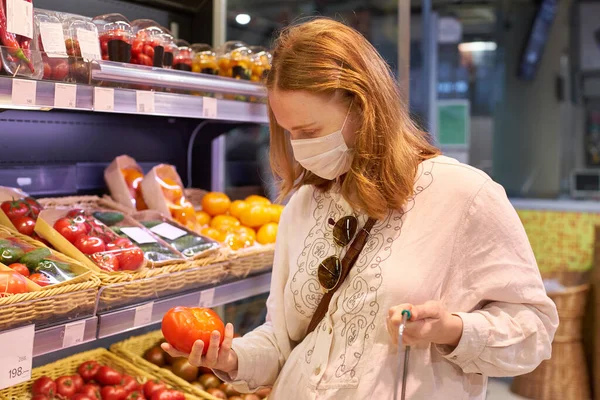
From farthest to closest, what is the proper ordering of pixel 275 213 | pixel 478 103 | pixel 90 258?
pixel 478 103
pixel 275 213
pixel 90 258

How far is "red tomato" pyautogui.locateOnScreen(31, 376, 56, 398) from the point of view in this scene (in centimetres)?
218

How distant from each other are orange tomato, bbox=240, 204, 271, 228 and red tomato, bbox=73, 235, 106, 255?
0.81 meters

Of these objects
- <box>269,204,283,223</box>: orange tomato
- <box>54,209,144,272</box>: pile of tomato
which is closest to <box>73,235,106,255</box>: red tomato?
<box>54,209,144,272</box>: pile of tomato

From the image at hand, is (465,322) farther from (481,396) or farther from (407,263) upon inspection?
(481,396)

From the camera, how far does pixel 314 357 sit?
1.44 metres

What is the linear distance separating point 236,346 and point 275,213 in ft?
4.13

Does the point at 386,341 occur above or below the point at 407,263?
below

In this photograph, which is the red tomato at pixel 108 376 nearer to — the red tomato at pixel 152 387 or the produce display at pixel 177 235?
the red tomato at pixel 152 387

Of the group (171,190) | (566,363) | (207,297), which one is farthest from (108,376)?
(566,363)

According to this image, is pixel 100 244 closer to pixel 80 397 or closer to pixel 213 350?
pixel 80 397

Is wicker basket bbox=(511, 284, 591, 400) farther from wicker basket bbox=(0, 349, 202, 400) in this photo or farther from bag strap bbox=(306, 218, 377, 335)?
bag strap bbox=(306, 218, 377, 335)

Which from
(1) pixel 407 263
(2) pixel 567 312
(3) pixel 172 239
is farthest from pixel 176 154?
(2) pixel 567 312

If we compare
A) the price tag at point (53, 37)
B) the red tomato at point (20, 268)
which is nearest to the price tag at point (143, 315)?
the red tomato at point (20, 268)

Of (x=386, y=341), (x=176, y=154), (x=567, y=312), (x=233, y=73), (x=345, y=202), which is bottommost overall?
(x=567, y=312)
